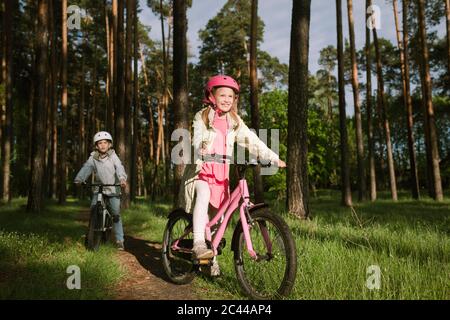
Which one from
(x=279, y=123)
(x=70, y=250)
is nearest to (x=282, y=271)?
(x=70, y=250)

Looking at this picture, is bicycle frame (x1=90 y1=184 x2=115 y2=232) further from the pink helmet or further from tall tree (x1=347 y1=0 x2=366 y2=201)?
tall tree (x1=347 y1=0 x2=366 y2=201)

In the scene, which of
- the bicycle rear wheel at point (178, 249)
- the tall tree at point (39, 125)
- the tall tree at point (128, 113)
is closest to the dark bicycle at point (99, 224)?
the bicycle rear wheel at point (178, 249)

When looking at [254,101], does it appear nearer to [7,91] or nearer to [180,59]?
[180,59]

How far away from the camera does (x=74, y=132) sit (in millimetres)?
42094

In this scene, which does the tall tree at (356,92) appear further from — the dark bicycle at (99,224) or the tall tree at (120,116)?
the dark bicycle at (99,224)

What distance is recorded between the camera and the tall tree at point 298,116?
349 inches

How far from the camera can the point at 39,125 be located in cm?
1285

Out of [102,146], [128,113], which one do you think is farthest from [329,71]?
[102,146]

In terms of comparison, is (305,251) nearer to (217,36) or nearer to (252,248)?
(252,248)

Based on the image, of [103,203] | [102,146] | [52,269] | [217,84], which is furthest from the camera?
[102,146]

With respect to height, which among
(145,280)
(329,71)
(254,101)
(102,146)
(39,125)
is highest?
(329,71)

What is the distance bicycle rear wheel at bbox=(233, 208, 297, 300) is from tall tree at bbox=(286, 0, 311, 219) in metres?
4.98

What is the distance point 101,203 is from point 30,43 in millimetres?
22173

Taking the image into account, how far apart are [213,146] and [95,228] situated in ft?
10.9
